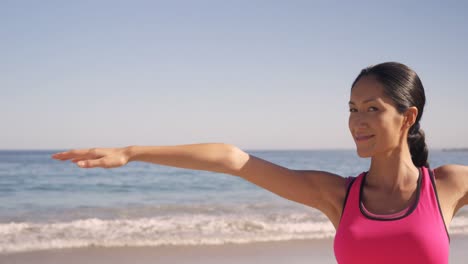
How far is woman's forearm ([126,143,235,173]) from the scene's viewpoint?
217 cm

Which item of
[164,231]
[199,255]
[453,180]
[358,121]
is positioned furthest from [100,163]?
[164,231]

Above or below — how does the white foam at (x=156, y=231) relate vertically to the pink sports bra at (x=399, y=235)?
below

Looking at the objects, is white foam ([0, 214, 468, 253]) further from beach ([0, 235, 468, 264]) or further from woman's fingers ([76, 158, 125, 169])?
woman's fingers ([76, 158, 125, 169])

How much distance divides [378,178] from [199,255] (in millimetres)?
4759

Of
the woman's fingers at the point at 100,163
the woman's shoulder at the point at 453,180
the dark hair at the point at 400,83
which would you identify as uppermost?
the dark hair at the point at 400,83

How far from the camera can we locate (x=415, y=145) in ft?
8.87

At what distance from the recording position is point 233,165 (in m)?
2.36

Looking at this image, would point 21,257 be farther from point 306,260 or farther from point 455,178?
point 455,178

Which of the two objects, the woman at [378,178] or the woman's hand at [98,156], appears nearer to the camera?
the woman's hand at [98,156]

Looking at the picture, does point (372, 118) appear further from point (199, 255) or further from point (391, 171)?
point (199, 255)

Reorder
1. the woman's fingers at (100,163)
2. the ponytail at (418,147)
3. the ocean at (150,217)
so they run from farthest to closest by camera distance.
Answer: the ocean at (150,217) < the ponytail at (418,147) < the woman's fingers at (100,163)

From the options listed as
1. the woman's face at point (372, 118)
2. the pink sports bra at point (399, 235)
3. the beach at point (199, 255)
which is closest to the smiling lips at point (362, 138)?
the woman's face at point (372, 118)

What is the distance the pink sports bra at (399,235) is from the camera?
2.19 metres

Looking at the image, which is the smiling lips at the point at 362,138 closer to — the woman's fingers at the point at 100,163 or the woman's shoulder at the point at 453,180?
→ the woman's shoulder at the point at 453,180
